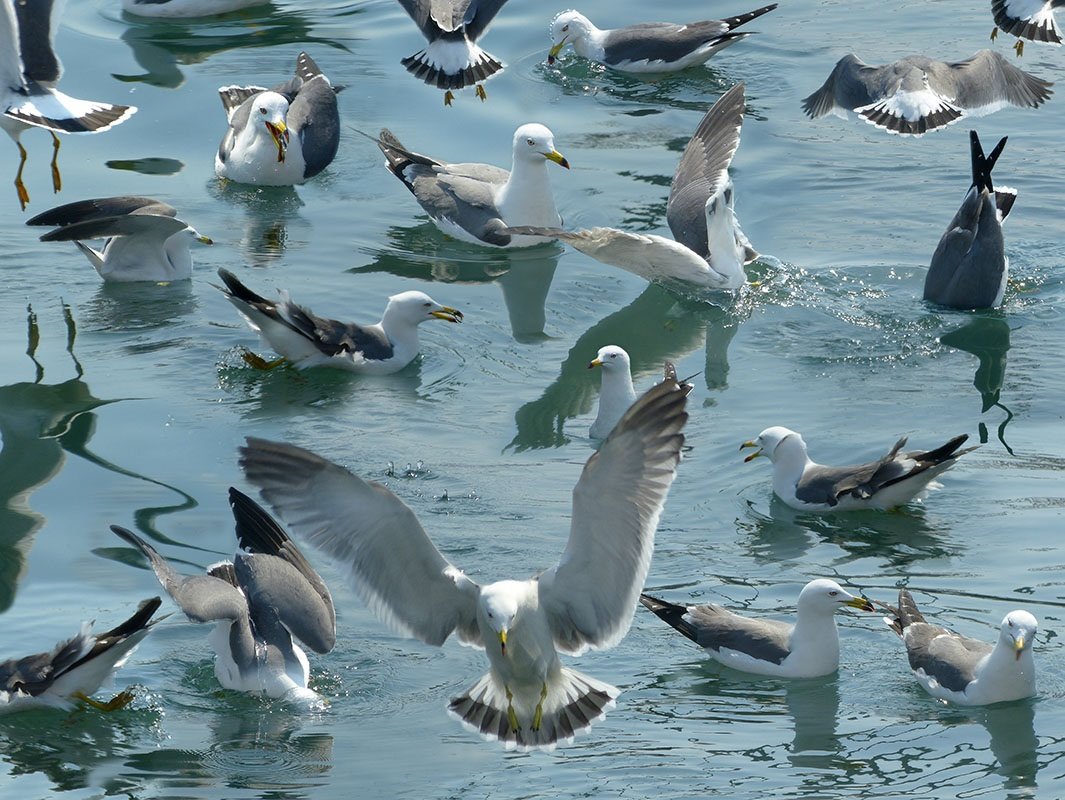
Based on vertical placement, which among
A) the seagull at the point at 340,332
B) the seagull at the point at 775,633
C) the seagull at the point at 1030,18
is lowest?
the seagull at the point at 775,633

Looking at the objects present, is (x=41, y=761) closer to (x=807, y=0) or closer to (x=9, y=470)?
(x=9, y=470)

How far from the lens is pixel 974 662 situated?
741cm

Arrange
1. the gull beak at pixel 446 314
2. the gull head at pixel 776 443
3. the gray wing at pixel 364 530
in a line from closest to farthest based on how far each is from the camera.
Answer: the gray wing at pixel 364 530
the gull head at pixel 776 443
the gull beak at pixel 446 314

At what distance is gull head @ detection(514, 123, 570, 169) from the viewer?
12055 mm

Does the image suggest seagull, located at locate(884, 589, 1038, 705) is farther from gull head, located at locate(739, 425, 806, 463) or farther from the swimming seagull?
gull head, located at locate(739, 425, 806, 463)

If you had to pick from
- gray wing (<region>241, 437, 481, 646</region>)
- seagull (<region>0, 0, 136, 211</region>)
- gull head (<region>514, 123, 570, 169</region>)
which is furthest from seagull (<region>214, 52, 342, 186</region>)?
gray wing (<region>241, 437, 481, 646</region>)

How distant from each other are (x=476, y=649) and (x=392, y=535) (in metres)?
0.94

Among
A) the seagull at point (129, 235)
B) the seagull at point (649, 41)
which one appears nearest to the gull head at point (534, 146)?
the seagull at point (129, 235)

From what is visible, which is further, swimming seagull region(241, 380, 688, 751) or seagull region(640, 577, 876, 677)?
seagull region(640, 577, 876, 677)

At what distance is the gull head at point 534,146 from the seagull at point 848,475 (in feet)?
11.5

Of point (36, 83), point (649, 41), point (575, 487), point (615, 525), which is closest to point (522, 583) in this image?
point (615, 525)

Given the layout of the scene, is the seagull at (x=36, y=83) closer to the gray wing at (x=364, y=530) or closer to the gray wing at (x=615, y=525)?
the gray wing at (x=364, y=530)

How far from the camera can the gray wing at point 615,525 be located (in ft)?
21.3

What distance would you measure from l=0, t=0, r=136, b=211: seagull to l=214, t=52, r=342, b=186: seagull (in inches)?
75.8
